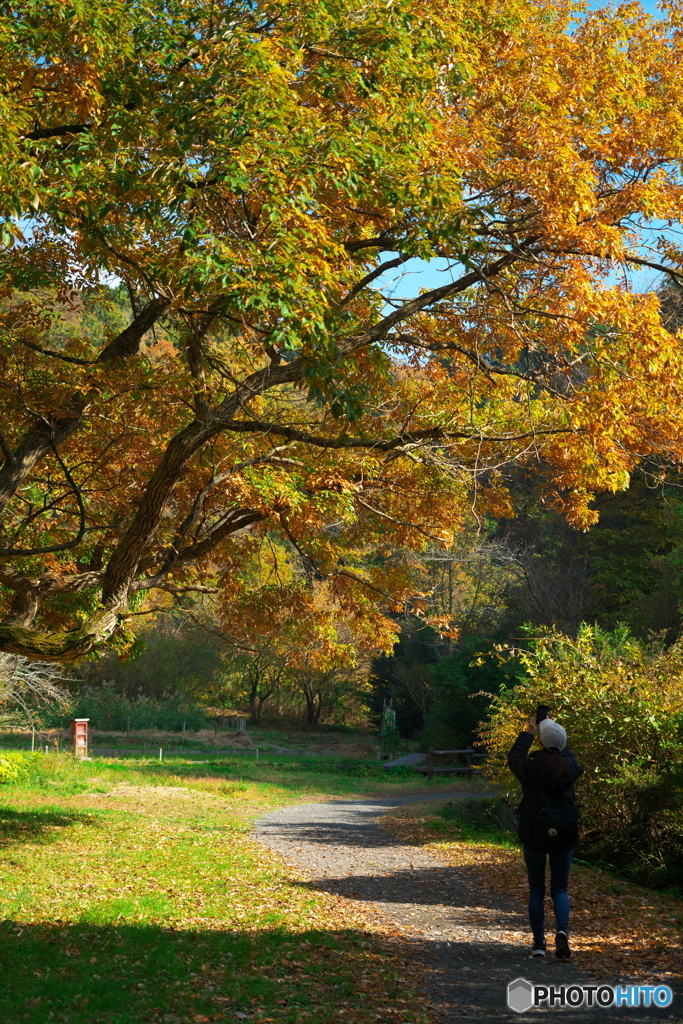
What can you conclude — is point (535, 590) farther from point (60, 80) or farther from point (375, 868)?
point (60, 80)

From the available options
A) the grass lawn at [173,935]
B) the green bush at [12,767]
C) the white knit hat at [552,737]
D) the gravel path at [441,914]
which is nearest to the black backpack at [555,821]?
the white knit hat at [552,737]

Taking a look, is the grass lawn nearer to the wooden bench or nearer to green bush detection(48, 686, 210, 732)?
the wooden bench

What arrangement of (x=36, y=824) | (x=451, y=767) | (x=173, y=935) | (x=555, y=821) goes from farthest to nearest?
(x=451, y=767) < (x=36, y=824) < (x=173, y=935) < (x=555, y=821)

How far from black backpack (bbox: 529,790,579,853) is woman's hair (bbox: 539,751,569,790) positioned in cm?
8

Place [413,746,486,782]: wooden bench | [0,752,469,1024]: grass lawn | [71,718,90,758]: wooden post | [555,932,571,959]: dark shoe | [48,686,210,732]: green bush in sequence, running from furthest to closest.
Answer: [48,686,210,732]: green bush → [413,746,486,782]: wooden bench → [71,718,90,758]: wooden post → [555,932,571,959]: dark shoe → [0,752,469,1024]: grass lawn

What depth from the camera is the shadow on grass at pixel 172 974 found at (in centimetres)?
533

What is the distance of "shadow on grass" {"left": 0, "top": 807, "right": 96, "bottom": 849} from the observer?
39.5ft

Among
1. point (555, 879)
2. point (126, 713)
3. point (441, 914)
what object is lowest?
point (126, 713)

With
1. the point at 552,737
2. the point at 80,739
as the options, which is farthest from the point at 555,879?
the point at 80,739

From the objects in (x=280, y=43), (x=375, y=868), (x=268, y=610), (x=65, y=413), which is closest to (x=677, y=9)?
(x=280, y=43)

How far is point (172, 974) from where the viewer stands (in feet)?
20.0

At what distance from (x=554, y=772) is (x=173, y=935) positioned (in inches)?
152

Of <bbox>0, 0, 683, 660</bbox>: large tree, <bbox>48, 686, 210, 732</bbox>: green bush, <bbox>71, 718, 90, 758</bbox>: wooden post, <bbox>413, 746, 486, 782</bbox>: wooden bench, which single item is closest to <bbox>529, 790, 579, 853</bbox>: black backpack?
<bbox>0, 0, 683, 660</bbox>: large tree

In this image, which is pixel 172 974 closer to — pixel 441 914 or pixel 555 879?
pixel 555 879
